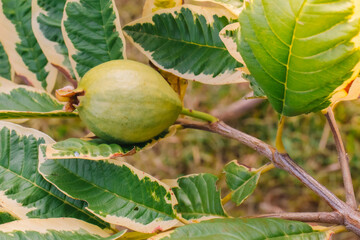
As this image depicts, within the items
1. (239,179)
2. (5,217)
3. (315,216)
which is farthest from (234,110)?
(5,217)

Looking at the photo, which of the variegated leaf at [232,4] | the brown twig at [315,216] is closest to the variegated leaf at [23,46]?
the variegated leaf at [232,4]

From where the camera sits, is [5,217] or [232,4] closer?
[232,4]

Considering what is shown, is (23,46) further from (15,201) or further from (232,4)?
(232,4)

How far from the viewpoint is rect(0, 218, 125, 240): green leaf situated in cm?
59

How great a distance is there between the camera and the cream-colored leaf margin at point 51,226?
0.60 metres

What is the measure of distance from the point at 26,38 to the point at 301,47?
620 millimetres

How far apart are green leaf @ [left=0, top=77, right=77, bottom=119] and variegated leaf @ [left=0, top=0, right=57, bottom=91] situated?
0.33ft

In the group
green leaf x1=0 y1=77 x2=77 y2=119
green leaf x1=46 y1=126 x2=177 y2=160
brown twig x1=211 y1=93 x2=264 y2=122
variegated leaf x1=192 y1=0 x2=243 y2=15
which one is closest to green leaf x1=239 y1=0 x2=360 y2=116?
variegated leaf x1=192 y1=0 x2=243 y2=15

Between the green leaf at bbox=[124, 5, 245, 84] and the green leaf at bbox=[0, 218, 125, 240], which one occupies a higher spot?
the green leaf at bbox=[124, 5, 245, 84]

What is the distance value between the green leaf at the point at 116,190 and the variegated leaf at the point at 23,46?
275 mm

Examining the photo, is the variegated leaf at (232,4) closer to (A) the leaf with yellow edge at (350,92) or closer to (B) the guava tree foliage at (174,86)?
(B) the guava tree foliage at (174,86)

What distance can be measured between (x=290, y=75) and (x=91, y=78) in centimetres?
32

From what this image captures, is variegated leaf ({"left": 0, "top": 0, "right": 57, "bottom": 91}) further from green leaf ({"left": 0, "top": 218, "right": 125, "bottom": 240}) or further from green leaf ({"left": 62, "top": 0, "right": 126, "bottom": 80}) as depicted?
green leaf ({"left": 0, "top": 218, "right": 125, "bottom": 240})

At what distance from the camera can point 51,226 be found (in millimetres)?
630
